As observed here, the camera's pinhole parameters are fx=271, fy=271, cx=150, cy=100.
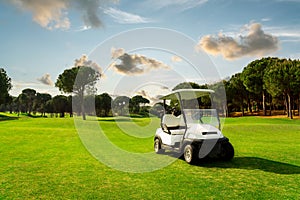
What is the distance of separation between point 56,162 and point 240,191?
666 cm

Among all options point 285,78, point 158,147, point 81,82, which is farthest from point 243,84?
point 158,147

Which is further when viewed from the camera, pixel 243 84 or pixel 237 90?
pixel 237 90

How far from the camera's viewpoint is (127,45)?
12.5 metres

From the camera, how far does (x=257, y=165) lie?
9102 mm

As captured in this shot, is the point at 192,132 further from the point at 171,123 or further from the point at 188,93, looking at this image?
the point at 188,93

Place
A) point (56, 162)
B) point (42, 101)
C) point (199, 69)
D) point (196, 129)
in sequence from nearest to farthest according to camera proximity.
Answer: point (196, 129) → point (56, 162) → point (199, 69) → point (42, 101)

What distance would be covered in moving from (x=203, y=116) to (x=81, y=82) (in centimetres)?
3988

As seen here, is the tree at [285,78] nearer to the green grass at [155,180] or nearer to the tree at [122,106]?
the tree at [122,106]

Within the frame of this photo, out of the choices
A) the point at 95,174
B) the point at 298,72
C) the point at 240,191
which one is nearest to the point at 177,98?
the point at 95,174

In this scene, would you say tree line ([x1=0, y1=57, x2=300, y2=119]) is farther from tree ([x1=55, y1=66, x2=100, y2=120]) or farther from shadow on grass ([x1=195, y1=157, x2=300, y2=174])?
shadow on grass ([x1=195, y1=157, x2=300, y2=174])

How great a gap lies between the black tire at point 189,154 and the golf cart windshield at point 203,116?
0.99 m

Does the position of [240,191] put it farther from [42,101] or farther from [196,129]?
[42,101]

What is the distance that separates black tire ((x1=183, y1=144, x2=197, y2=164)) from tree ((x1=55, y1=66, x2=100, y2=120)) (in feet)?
125

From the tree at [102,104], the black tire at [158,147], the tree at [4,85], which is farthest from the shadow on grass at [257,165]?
the tree at [4,85]
